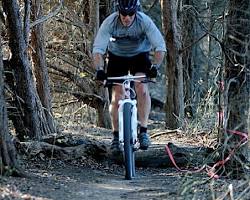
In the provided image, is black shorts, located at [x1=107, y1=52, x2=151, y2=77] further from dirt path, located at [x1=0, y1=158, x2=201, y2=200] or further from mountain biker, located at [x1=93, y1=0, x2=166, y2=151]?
dirt path, located at [x1=0, y1=158, x2=201, y2=200]

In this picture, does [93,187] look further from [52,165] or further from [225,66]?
[225,66]

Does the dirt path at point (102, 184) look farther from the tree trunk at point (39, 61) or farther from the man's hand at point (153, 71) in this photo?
the tree trunk at point (39, 61)

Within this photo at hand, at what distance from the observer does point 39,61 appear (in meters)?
10.2

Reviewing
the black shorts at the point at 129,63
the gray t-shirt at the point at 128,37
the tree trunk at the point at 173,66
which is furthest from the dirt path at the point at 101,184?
the tree trunk at the point at 173,66

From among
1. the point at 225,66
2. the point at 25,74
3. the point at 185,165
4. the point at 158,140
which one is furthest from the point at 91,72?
the point at 225,66

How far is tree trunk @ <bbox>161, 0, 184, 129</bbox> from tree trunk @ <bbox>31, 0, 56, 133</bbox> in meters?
3.48

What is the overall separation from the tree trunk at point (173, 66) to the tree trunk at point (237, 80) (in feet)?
20.2

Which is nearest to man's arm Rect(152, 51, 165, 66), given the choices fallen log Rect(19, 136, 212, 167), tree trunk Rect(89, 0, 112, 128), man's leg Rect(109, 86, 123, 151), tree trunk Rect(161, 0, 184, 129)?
man's leg Rect(109, 86, 123, 151)

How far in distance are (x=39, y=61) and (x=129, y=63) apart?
2.81m

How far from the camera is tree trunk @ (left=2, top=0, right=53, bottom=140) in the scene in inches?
343

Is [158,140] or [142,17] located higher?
[142,17]

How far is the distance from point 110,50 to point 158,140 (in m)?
3.61

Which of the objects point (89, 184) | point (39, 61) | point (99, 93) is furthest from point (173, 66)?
point (89, 184)

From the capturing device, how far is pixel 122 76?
7633 millimetres
